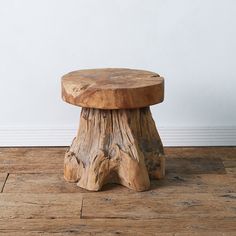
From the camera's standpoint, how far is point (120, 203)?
6.11 feet

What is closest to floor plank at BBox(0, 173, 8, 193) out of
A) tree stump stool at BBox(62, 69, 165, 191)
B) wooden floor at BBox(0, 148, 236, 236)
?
wooden floor at BBox(0, 148, 236, 236)

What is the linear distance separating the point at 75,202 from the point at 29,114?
74 cm

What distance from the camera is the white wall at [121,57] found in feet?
7.69

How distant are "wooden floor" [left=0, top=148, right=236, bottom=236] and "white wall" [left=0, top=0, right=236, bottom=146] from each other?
0.24m

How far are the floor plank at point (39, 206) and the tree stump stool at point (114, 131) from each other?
0.13 metres

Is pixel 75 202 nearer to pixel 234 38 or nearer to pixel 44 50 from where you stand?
pixel 44 50

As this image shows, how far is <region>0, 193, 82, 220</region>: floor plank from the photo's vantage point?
177cm

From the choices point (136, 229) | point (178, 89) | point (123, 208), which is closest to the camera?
point (136, 229)

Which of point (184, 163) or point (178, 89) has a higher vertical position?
point (178, 89)

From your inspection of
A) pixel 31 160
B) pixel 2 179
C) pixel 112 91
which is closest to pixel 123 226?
pixel 112 91

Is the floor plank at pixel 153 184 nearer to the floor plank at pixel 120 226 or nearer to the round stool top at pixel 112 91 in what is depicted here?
the floor plank at pixel 120 226

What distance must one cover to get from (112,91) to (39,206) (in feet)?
1.61

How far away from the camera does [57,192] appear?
196cm

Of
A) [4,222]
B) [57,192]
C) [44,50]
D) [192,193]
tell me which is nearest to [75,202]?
[57,192]
